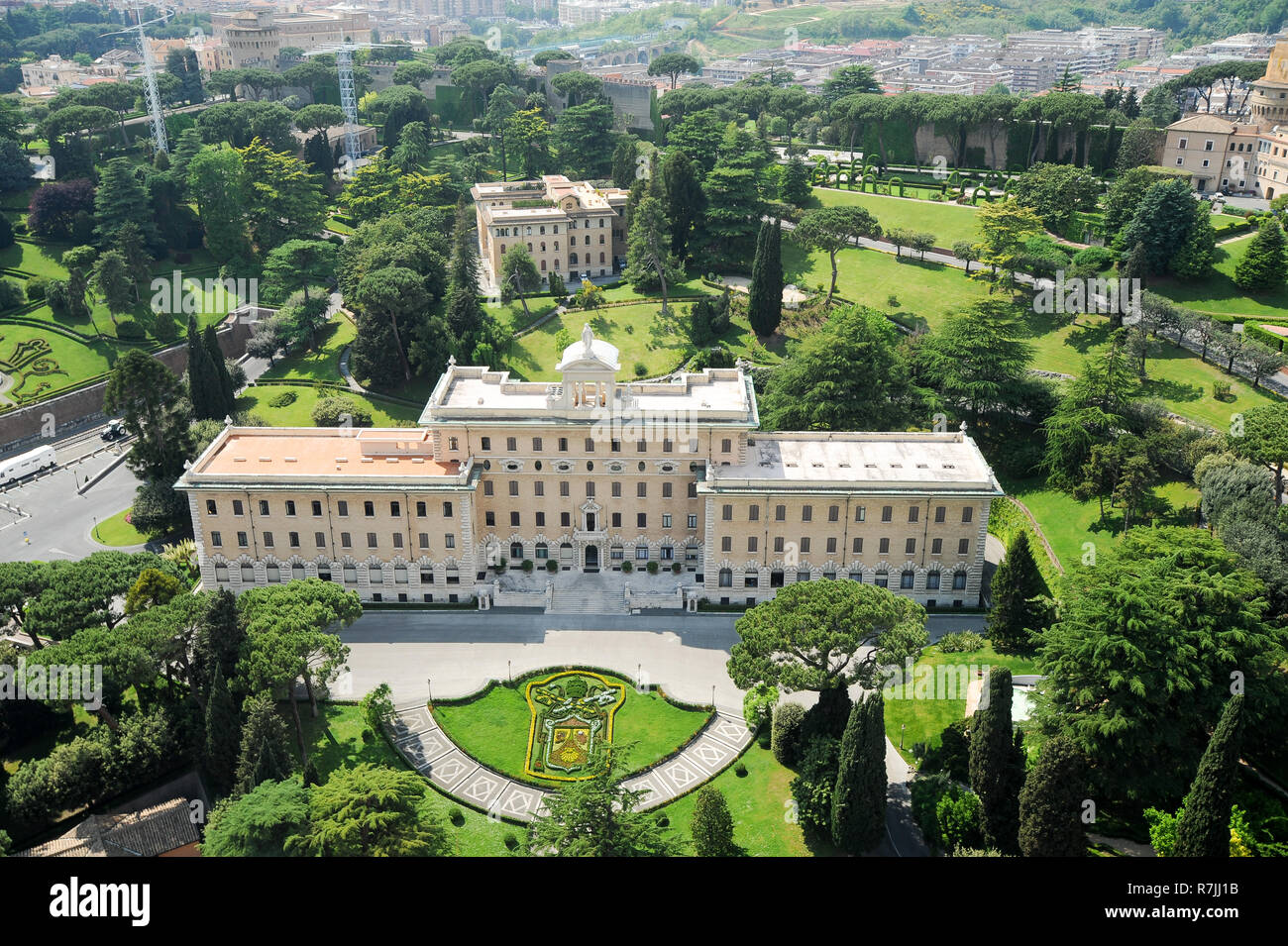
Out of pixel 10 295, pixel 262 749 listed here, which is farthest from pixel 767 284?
pixel 10 295

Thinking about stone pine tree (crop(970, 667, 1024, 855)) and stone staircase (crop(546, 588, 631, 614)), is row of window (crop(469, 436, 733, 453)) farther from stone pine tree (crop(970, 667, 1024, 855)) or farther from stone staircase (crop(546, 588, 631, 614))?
stone pine tree (crop(970, 667, 1024, 855))

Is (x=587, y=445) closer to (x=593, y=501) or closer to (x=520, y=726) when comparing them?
(x=593, y=501)

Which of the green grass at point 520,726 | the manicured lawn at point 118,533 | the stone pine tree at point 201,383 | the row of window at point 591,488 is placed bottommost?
the green grass at point 520,726

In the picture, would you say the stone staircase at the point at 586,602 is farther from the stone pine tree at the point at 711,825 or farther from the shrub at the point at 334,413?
the shrub at the point at 334,413

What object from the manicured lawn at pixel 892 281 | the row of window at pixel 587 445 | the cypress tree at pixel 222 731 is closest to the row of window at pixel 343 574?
the row of window at pixel 587 445

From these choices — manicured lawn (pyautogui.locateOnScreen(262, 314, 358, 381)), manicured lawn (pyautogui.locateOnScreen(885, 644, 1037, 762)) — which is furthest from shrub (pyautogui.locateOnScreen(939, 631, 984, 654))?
manicured lawn (pyautogui.locateOnScreen(262, 314, 358, 381))

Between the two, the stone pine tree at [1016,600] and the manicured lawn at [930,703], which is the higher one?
the stone pine tree at [1016,600]
